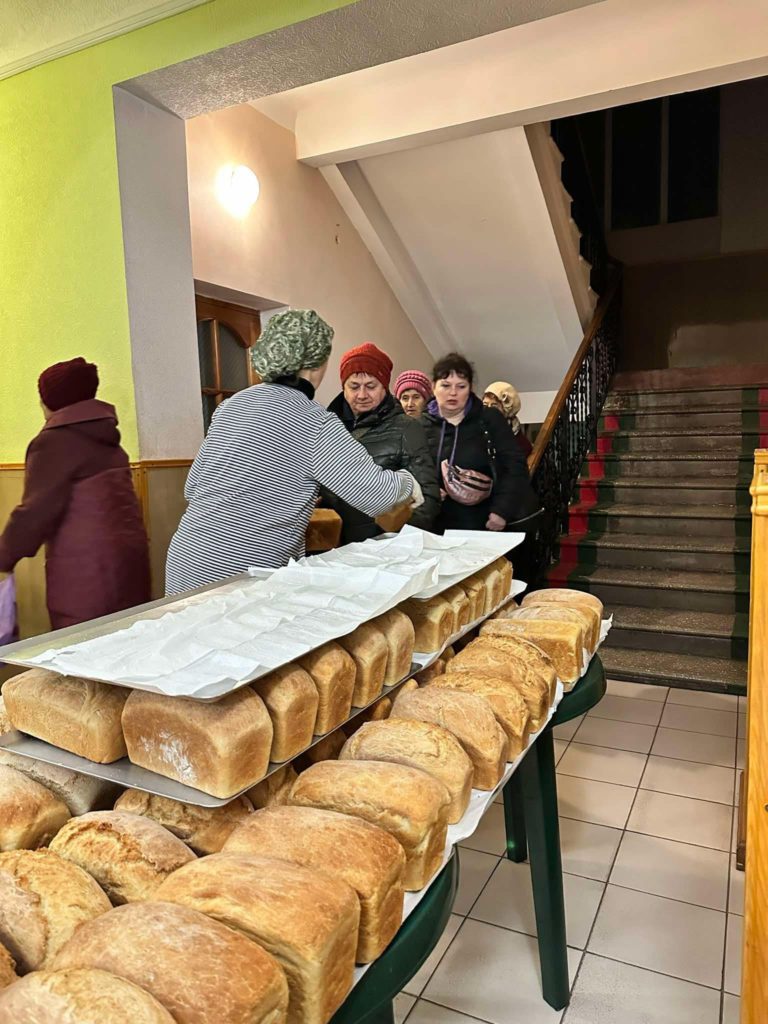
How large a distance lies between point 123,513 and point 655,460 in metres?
4.22

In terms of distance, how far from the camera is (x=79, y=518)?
189 cm

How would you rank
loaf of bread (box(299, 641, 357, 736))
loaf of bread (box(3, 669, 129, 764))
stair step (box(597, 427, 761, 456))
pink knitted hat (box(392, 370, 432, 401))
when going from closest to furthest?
loaf of bread (box(3, 669, 129, 764)) < loaf of bread (box(299, 641, 357, 736)) < pink knitted hat (box(392, 370, 432, 401)) < stair step (box(597, 427, 761, 456))

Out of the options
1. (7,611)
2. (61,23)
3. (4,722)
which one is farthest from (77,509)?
(61,23)

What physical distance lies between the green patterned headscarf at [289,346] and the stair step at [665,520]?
11.4 feet

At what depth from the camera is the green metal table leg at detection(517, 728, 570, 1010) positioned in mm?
1624

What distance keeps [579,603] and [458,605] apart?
16.9 inches

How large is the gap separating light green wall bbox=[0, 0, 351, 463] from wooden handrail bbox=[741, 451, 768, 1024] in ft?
A: 7.56

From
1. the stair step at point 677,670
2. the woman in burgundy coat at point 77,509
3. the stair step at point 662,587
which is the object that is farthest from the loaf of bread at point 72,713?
the stair step at point 662,587

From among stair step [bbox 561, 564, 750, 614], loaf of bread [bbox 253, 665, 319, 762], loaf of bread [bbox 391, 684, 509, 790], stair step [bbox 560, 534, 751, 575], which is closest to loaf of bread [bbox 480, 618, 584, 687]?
loaf of bread [bbox 391, 684, 509, 790]

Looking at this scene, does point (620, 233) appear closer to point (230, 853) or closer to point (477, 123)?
point (477, 123)

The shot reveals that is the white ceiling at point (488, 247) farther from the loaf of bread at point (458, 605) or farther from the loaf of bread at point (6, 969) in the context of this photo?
the loaf of bread at point (6, 969)

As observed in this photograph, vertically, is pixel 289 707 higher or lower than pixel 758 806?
higher

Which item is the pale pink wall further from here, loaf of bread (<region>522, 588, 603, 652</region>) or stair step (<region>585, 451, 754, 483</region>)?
loaf of bread (<region>522, 588, 603, 652</region>)

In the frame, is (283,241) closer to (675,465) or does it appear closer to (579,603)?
(675,465)
